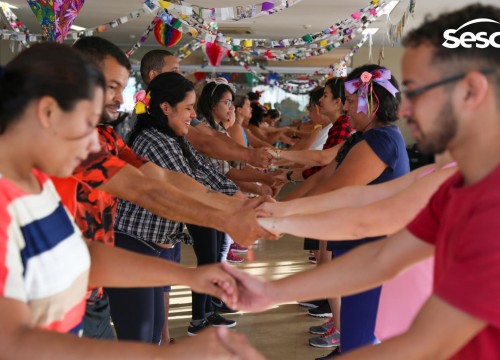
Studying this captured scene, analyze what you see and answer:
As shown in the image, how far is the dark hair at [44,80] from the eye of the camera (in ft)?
4.56

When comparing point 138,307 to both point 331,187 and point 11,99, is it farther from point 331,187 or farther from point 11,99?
point 11,99

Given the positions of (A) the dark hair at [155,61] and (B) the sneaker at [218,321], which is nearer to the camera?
(A) the dark hair at [155,61]

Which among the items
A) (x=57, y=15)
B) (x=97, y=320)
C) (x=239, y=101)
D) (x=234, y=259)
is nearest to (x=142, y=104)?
(x=57, y=15)

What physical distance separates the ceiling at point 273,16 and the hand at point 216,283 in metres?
6.76

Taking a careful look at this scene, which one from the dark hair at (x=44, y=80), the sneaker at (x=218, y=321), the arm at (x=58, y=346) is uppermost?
the dark hair at (x=44, y=80)

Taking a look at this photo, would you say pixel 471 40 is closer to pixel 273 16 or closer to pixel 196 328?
pixel 196 328

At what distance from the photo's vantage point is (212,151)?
4.84 metres

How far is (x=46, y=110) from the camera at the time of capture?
1398mm

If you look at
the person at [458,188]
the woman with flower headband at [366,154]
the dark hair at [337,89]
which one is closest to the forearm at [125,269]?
the person at [458,188]

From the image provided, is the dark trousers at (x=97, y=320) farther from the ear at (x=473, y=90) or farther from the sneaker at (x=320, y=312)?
the sneaker at (x=320, y=312)

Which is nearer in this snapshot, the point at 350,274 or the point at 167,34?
the point at 350,274

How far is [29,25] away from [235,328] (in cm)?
911

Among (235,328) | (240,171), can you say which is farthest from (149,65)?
(235,328)

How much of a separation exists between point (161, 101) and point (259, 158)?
144cm
